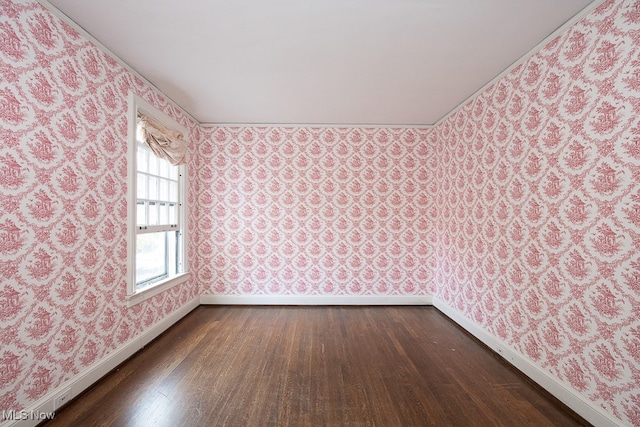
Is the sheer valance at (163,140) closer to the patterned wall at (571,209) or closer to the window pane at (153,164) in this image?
the window pane at (153,164)

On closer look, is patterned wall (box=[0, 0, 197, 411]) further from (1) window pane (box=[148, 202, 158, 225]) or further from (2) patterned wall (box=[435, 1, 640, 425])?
(2) patterned wall (box=[435, 1, 640, 425])

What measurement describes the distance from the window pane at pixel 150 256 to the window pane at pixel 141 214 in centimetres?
15

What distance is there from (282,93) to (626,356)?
11.1 ft

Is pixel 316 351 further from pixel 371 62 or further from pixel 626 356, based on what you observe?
pixel 371 62

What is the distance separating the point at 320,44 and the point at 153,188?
91.8 inches

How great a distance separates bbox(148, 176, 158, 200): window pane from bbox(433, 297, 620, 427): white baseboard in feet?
12.6

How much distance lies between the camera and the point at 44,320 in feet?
5.49

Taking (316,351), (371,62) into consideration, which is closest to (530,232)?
(371,62)

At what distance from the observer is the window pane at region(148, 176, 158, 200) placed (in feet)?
9.50

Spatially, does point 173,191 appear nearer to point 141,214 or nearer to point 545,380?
point 141,214

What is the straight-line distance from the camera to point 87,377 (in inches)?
77.1

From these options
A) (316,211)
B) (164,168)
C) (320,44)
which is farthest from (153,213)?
(320,44)

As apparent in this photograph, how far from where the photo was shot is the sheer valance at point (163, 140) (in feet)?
8.66

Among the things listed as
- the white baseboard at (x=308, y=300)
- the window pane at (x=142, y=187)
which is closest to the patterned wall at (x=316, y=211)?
the white baseboard at (x=308, y=300)
